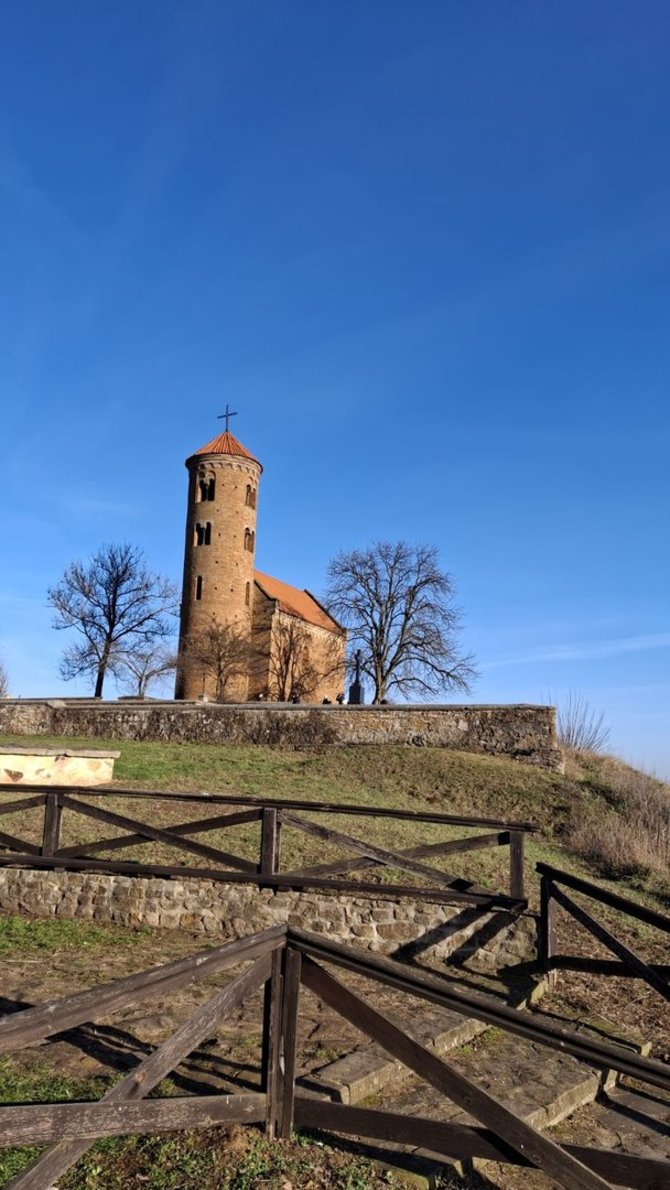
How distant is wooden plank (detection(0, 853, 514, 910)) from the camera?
7.18m

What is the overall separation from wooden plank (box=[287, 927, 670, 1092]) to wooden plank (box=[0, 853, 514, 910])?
3.72 meters

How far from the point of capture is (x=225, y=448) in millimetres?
46062

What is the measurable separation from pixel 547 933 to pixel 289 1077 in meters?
3.89

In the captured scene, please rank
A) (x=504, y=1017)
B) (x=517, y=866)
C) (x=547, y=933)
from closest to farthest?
1. (x=504, y=1017)
2. (x=547, y=933)
3. (x=517, y=866)

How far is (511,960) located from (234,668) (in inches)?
1365

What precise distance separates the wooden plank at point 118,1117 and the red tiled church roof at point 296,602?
4273 centimetres

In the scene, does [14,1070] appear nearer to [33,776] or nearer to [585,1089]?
[585,1089]

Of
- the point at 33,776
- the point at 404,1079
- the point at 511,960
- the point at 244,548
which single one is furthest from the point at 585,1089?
the point at 244,548

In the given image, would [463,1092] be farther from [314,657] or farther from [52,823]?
[314,657]

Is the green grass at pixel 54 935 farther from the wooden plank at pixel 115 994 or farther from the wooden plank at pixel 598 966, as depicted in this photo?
Result: the wooden plank at pixel 115 994

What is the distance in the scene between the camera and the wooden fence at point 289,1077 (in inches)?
110

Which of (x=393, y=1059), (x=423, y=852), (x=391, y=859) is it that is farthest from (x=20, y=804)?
(x=393, y=1059)

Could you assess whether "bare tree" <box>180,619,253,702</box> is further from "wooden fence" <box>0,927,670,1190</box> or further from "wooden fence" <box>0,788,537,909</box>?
"wooden fence" <box>0,927,670,1190</box>

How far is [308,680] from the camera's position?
47.2 metres
